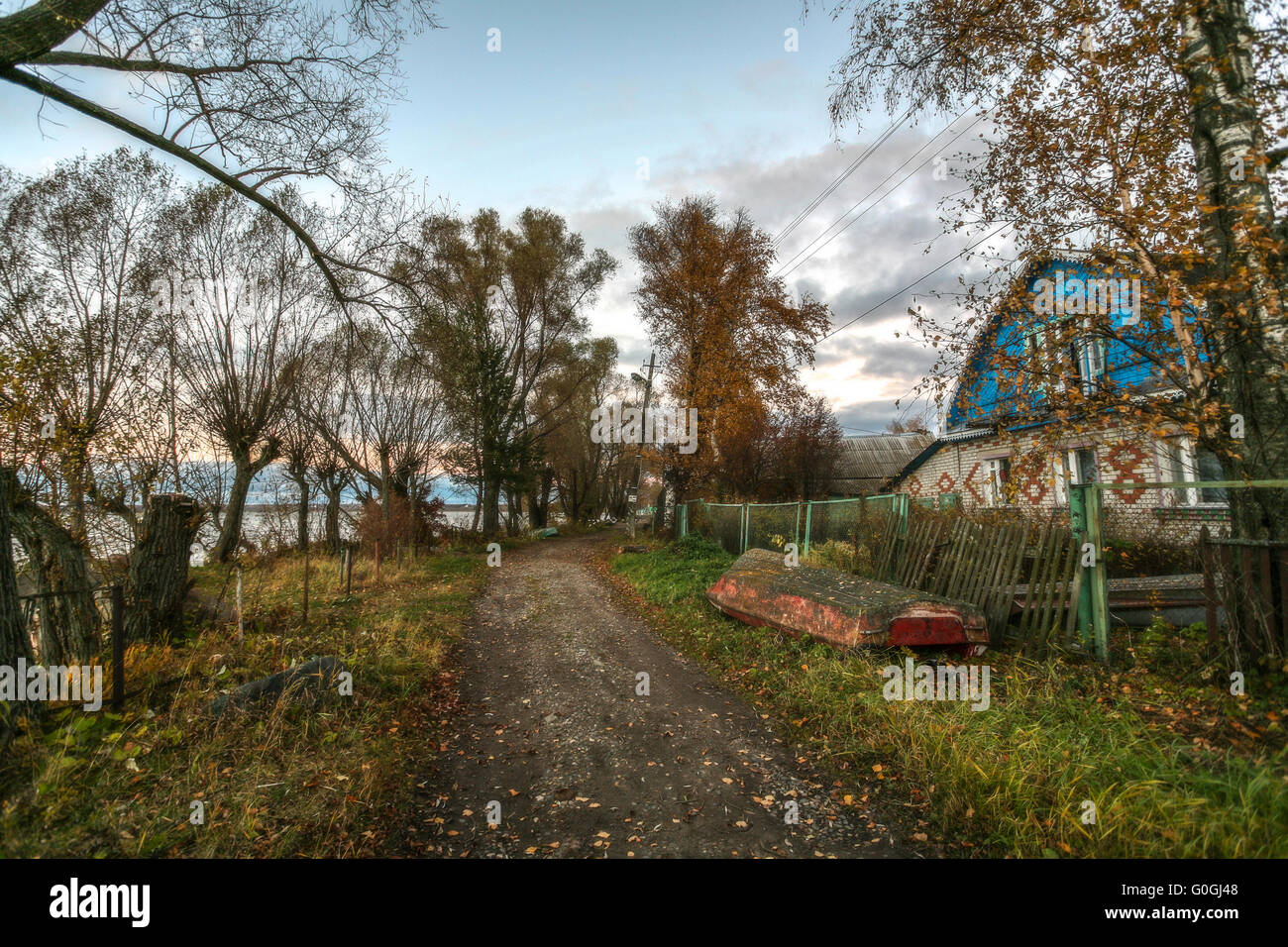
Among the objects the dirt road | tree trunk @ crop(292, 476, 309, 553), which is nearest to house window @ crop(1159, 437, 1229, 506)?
the dirt road

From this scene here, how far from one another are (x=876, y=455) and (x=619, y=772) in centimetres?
3162

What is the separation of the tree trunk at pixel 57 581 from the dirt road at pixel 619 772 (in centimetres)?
376

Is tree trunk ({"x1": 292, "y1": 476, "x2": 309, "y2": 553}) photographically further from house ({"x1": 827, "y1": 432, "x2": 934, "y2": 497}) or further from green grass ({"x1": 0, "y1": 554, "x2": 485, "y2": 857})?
house ({"x1": 827, "y1": 432, "x2": 934, "y2": 497})

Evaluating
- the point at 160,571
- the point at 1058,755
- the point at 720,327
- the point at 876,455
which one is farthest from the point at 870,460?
the point at 160,571

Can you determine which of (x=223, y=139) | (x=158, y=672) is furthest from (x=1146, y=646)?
(x=223, y=139)

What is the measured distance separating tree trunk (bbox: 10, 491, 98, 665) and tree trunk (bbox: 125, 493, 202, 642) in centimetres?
41

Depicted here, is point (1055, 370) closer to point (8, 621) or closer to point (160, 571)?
point (8, 621)

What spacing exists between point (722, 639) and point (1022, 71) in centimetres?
733

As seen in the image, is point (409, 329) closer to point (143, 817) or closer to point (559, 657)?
point (559, 657)

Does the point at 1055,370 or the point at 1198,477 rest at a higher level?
the point at 1055,370

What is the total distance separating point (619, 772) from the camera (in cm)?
418

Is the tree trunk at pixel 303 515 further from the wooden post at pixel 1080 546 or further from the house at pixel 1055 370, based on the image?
the wooden post at pixel 1080 546

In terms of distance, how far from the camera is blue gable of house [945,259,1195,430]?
4.89 meters
